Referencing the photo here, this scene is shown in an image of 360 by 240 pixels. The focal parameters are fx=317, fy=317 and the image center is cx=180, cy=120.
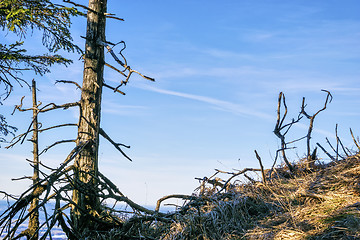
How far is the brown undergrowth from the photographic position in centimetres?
359

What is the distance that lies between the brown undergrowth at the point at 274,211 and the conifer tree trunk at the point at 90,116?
0.60 metres

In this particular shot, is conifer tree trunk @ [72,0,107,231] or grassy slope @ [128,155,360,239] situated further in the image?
conifer tree trunk @ [72,0,107,231]

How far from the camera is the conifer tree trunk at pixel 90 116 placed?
568 cm

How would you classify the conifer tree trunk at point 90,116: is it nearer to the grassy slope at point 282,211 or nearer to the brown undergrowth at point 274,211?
the brown undergrowth at point 274,211

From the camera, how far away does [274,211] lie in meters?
4.41

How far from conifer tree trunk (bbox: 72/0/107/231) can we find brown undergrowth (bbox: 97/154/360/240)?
1.98 feet

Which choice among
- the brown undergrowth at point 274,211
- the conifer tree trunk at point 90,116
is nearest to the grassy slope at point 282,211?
the brown undergrowth at point 274,211

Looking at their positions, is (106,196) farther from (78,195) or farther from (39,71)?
(39,71)

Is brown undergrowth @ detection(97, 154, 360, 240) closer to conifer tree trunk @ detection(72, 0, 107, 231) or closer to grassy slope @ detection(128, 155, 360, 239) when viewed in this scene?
grassy slope @ detection(128, 155, 360, 239)

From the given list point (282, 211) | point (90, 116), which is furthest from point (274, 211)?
point (90, 116)

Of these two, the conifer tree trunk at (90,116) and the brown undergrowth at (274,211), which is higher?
the conifer tree trunk at (90,116)

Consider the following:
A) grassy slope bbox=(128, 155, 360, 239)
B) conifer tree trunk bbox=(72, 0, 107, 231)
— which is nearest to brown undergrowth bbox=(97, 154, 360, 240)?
grassy slope bbox=(128, 155, 360, 239)

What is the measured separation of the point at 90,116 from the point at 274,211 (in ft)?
12.1

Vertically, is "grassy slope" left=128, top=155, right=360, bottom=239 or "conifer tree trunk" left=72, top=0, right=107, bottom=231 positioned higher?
"conifer tree trunk" left=72, top=0, right=107, bottom=231
